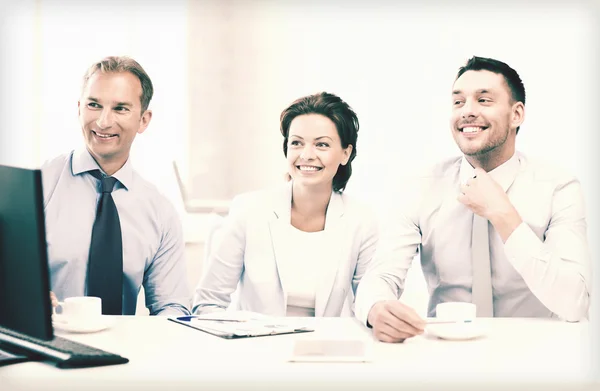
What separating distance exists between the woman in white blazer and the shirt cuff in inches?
29.7

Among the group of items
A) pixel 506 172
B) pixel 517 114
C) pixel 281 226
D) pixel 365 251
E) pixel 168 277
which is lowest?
pixel 168 277

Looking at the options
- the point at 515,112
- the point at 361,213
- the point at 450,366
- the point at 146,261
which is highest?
the point at 515,112

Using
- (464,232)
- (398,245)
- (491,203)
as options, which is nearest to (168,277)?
(398,245)

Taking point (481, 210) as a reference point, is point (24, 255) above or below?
below

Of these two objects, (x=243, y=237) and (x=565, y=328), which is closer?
(x=565, y=328)

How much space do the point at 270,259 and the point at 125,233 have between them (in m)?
0.58

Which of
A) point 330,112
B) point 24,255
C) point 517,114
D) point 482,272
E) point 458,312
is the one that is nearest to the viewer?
point 24,255

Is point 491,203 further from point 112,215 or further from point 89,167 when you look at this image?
point 89,167

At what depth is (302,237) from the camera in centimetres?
280

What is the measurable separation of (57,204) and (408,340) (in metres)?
1.51

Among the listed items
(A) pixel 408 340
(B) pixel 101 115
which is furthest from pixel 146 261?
(A) pixel 408 340

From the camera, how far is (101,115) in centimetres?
275

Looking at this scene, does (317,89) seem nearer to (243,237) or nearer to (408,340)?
(243,237)

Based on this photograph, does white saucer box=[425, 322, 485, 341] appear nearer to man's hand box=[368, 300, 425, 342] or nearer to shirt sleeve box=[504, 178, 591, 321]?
man's hand box=[368, 300, 425, 342]
